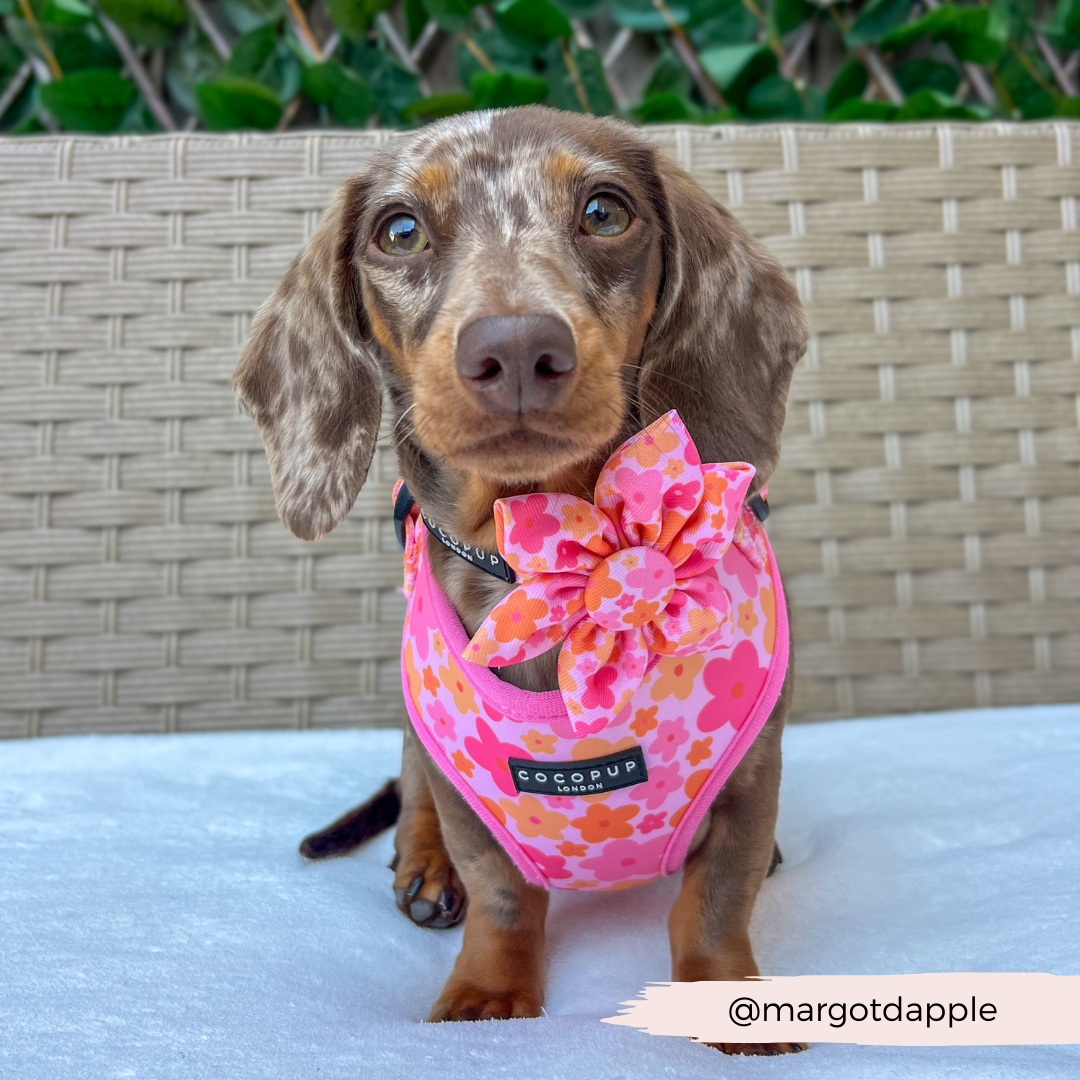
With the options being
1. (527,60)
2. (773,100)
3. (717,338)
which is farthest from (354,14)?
(717,338)

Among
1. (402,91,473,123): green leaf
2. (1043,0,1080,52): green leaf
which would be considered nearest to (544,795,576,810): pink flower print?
(402,91,473,123): green leaf

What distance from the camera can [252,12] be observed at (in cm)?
240

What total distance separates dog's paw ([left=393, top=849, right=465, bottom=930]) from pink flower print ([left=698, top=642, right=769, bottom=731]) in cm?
52

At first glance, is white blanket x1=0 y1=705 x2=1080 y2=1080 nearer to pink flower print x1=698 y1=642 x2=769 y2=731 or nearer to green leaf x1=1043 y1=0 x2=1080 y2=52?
pink flower print x1=698 y1=642 x2=769 y2=731

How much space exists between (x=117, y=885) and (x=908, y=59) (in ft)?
8.56

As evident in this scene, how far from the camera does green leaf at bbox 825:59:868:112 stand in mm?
2457

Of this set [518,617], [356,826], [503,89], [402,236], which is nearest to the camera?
[518,617]

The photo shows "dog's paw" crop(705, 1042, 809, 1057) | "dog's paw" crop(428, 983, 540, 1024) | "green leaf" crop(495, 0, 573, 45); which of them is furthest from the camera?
"green leaf" crop(495, 0, 573, 45)

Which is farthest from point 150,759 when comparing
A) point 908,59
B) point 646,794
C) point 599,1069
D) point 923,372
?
point 908,59

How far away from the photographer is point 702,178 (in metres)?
2.14

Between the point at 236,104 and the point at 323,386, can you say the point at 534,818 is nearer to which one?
the point at 323,386

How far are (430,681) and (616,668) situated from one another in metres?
0.27

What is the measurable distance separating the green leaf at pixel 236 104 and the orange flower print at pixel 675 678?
6.22 feet

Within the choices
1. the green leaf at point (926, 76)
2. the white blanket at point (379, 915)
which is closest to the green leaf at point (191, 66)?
the white blanket at point (379, 915)
